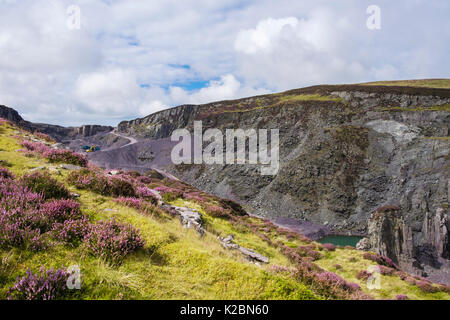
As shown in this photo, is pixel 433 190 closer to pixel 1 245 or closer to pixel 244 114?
pixel 1 245

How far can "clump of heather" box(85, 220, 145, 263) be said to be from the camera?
4969 mm

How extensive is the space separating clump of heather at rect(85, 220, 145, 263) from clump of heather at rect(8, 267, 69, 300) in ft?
3.35

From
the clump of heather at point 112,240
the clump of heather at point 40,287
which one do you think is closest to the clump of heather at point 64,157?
the clump of heather at point 112,240

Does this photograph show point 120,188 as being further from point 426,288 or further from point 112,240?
point 426,288

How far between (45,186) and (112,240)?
3432mm

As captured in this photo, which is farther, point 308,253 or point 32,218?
point 308,253

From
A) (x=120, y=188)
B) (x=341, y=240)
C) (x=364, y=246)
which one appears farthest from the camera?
(x=341, y=240)

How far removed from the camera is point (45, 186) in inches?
270

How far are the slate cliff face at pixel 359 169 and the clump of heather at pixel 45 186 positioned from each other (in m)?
30.6

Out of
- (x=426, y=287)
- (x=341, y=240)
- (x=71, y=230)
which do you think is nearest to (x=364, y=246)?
(x=341, y=240)

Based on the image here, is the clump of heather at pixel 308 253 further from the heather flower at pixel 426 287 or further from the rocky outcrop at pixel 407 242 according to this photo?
the rocky outcrop at pixel 407 242

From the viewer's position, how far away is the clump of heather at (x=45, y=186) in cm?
665

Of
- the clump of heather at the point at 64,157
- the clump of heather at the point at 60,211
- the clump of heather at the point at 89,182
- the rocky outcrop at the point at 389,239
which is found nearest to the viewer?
the clump of heather at the point at 60,211

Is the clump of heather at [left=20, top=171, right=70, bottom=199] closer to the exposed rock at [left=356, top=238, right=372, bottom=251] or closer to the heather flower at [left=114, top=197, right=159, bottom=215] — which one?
the heather flower at [left=114, top=197, right=159, bottom=215]
